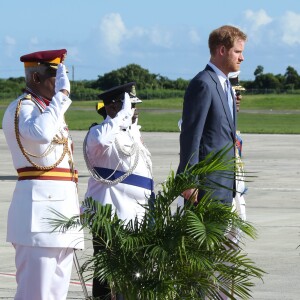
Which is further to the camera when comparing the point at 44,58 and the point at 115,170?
the point at 115,170

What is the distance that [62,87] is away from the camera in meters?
5.83

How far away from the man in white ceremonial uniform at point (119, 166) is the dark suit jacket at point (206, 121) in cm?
79

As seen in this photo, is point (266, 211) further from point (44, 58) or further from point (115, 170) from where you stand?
point (44, 58)

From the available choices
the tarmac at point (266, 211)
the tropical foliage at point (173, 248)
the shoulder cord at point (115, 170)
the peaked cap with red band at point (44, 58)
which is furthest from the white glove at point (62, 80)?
the tarmac at point (266, 211)

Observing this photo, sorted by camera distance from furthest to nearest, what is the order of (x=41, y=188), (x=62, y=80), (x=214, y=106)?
1. (x=214, y=106)
2. (x=41, y=188)
3. (x=62, y=80)

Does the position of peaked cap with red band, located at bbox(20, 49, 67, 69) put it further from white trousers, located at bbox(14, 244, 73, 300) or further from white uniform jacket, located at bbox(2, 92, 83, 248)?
white trousers, located at bbox(14, 244, 73, 300)

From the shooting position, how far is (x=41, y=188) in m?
5.96

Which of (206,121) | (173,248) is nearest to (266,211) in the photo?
(206,121)

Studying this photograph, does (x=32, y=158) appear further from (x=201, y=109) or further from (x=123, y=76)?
(x=123, y=76)

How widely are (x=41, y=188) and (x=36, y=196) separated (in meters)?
0.05

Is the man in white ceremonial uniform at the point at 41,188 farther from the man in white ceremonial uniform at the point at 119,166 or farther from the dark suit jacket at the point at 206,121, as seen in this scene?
the man in white ceremonial uniform at the point at 119,166

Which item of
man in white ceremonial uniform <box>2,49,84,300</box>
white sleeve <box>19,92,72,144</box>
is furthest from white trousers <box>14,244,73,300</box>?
white sleeve <box>19,92,72,144</box>

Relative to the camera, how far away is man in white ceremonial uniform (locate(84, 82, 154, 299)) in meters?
7.21

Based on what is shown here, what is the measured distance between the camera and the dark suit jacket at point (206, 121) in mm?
6422
